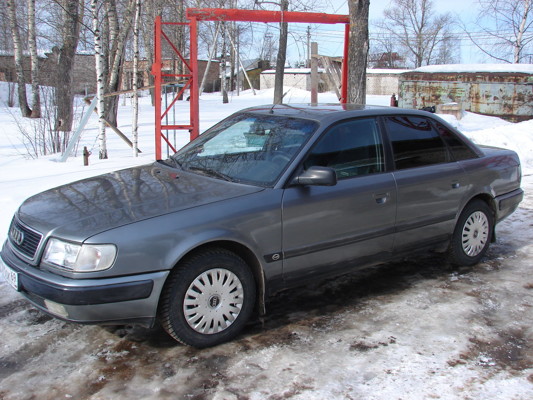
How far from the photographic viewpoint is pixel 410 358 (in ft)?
10.8

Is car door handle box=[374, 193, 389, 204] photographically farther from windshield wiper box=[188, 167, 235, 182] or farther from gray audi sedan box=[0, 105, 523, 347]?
windshield wiper box=[188, 167, 235, 182]

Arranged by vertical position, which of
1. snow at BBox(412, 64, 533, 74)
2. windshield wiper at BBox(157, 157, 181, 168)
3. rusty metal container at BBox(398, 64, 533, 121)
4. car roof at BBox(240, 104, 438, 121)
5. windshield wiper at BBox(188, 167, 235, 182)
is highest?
snow at BBox(412, 64, 533, 74)

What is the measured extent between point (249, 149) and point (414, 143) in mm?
1476

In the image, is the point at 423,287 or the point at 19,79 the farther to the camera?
the point at 19,79

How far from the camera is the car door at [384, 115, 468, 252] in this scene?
→ 14.1 ft

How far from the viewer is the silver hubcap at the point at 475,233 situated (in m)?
4.91

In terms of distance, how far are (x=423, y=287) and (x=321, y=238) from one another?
51.3 inches

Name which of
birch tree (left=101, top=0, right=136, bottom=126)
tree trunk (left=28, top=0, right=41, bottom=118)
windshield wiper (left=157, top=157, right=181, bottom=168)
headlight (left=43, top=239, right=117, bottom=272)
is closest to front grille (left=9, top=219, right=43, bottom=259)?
headlight (left=43, top=239, right=117, bottom=272)

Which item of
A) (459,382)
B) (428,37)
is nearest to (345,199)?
(459,382)

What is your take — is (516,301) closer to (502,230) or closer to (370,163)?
(370,163)

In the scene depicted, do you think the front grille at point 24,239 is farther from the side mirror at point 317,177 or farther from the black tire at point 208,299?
the side mirror at point 317,177

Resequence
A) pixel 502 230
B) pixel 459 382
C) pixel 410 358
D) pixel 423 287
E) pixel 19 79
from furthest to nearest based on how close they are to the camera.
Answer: pixel 19 79, pixel 502 230, pixel 423 287, pixel 410 358, pixel 459 382

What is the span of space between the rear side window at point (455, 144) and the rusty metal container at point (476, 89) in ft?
46.6

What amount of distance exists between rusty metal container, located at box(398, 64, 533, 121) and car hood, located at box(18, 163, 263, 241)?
1628 centimetres
